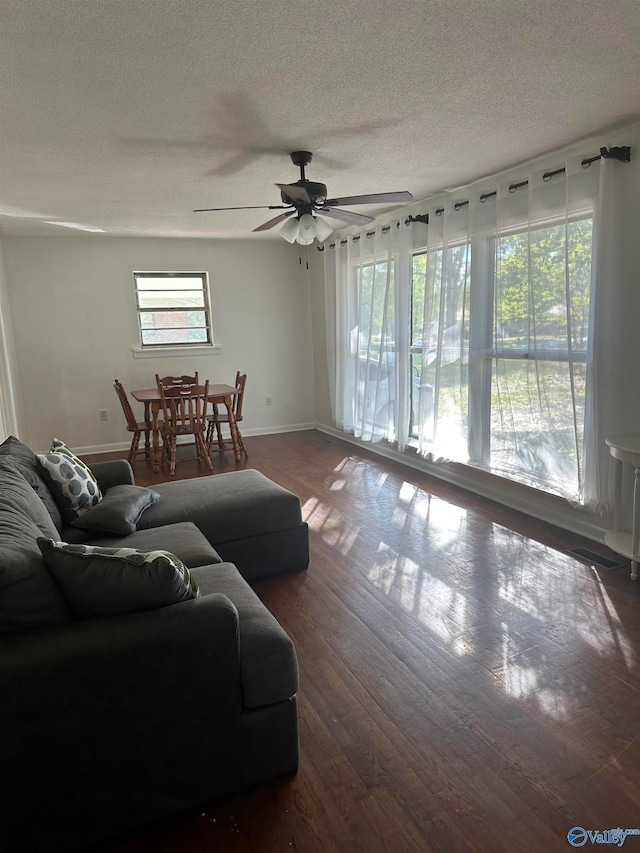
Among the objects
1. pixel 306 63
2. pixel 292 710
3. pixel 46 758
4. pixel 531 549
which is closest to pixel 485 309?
pixel 531 549

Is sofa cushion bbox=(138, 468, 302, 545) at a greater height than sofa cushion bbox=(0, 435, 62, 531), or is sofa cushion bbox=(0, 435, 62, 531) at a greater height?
sofa cushion bbox=(0, 435, 62, 531)

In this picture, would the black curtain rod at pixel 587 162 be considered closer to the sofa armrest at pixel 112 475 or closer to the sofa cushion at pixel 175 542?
the sofa cushion at pixel 175 542

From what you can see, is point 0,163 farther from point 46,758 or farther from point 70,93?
point 46,758

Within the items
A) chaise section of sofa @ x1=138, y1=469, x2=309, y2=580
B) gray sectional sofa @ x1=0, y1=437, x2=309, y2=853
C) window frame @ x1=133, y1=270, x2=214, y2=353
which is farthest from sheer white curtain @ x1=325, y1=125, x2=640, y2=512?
gray sectional sofa @ x1=0, y1=437, x2=309, y2=853

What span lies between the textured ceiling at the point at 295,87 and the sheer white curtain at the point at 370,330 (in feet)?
4.02

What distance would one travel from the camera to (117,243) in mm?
6027

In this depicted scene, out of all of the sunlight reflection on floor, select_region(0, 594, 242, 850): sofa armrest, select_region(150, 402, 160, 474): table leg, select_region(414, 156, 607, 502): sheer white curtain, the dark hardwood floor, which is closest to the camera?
select_region(0, 594, 242, 850): sofa armrest

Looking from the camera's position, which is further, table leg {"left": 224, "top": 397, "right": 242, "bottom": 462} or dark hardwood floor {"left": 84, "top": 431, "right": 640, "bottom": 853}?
table leg {"left": 224, "top": 397, "right": 242, "bottom": 462}

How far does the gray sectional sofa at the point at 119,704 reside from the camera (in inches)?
54.2

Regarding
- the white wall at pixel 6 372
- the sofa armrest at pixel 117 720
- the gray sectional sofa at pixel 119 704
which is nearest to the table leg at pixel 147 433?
the white wall at pixel 6 372

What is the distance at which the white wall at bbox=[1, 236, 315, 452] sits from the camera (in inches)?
229

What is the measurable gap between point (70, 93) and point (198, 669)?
7.53 feet

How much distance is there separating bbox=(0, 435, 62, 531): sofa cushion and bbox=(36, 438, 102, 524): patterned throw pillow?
0.09ft

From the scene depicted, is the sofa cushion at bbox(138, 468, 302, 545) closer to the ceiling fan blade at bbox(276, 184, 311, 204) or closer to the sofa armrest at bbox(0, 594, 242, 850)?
the sofa armrest at bbox(0, 594, 242, 850)
